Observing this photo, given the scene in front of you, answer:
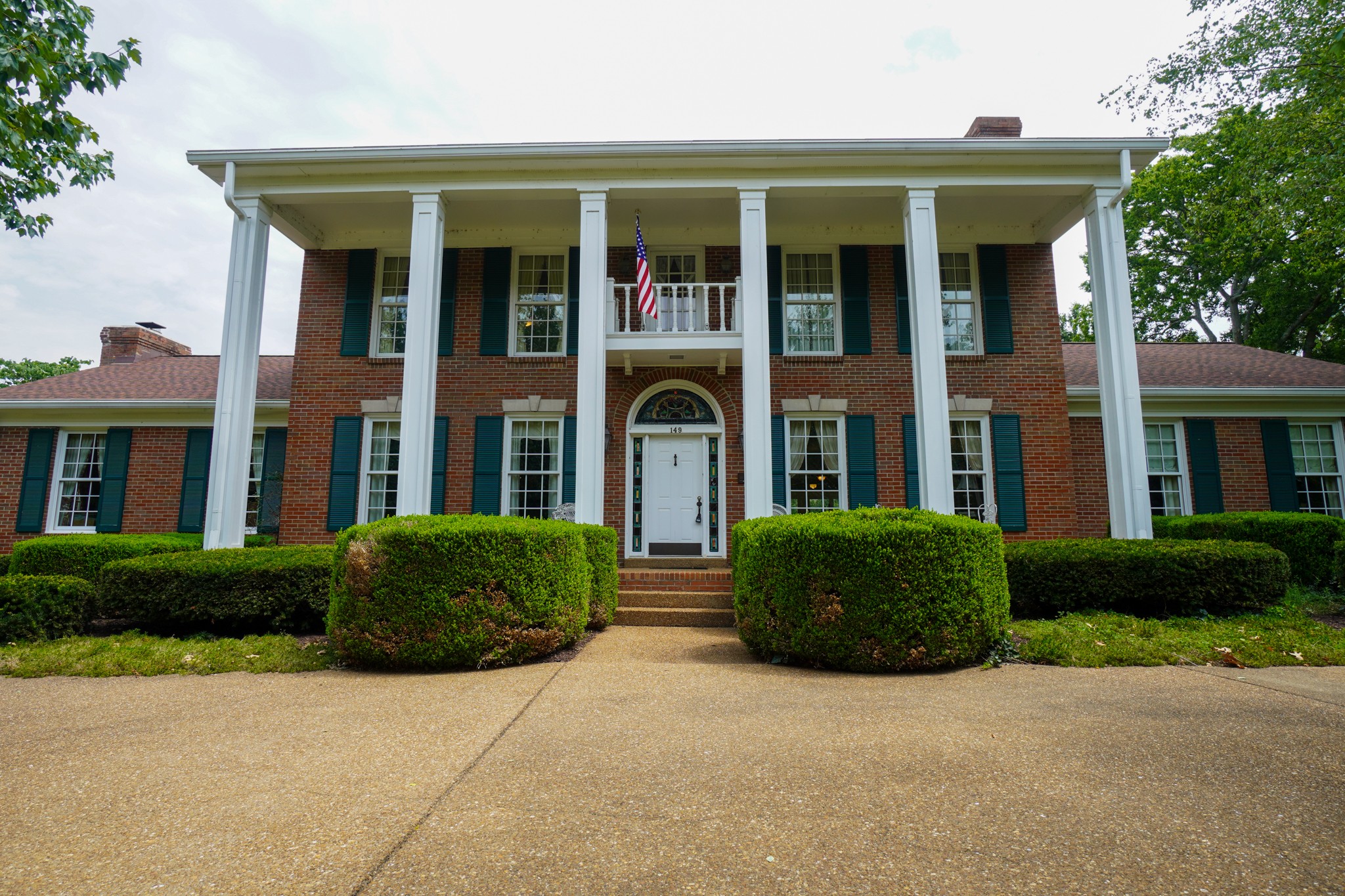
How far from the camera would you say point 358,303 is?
11.9 m

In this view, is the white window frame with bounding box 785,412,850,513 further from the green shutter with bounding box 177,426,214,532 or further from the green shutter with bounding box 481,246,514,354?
the green shutter with bounding box 177,426,214,532

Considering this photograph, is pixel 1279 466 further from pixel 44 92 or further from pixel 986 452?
pixel 44 92

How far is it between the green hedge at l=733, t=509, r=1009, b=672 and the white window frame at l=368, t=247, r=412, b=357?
859 cm

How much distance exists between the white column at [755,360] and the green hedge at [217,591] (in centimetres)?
501

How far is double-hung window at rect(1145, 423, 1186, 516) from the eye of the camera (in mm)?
12086

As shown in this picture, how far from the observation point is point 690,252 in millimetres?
11930

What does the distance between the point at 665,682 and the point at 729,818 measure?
7.88 feet

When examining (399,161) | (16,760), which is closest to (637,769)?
(16,760)

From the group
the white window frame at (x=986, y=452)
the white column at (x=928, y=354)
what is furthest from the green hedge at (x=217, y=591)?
the white window frame at (x=986, y=452)

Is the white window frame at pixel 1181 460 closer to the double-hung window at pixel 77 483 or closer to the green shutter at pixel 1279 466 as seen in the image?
the green shutter at pixel 1279 466

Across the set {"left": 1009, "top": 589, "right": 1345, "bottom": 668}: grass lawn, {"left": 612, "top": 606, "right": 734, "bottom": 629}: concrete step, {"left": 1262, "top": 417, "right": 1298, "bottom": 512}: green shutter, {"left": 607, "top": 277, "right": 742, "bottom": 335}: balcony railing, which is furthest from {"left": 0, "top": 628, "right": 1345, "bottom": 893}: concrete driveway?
{"left": 1262, "top": 417, "right": 1298, "bottom": 512}: green shutter

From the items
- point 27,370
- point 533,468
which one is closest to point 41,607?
point 533,468

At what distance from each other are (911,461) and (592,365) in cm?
523

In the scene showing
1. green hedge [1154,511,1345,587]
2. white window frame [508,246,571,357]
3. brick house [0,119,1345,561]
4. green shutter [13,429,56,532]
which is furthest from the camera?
green shutter [13,429,56,532]
